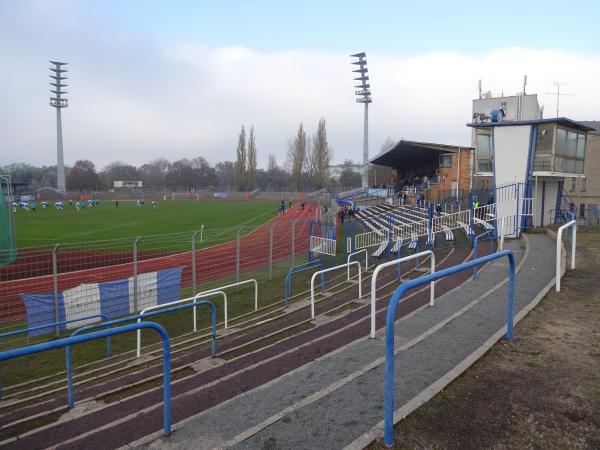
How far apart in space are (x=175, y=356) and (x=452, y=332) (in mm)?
4626

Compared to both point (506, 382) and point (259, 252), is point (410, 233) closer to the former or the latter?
point (259, 252)

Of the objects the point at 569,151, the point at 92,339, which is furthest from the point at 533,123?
the point at 92,339

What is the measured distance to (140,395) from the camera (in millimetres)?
5301

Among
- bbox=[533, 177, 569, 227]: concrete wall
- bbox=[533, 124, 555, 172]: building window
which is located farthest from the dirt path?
bbox=[533, 177, 569, 227]: concrete wall

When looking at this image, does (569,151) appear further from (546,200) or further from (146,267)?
(146,267)

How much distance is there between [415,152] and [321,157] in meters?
47.3

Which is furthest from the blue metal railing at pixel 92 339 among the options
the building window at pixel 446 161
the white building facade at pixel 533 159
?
the building window at pixel 446 161

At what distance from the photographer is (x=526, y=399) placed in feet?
12.7

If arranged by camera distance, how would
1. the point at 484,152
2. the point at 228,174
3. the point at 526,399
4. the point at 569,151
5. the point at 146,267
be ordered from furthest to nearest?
the point at 228,174
the point at 484,152
the point at 569,151
the point at 146,267
the point at 526,399

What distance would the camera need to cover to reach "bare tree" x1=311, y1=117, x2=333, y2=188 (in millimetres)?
87375

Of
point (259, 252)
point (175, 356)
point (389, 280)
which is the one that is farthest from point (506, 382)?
point (259, 252)

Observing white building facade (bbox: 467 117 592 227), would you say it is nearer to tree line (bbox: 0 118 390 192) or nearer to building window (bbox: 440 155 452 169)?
building window (bbox: 440 155 452 169)

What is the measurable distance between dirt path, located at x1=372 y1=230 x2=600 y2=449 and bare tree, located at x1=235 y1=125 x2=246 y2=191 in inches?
3584

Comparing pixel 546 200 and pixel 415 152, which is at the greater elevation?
pixel 415 152
